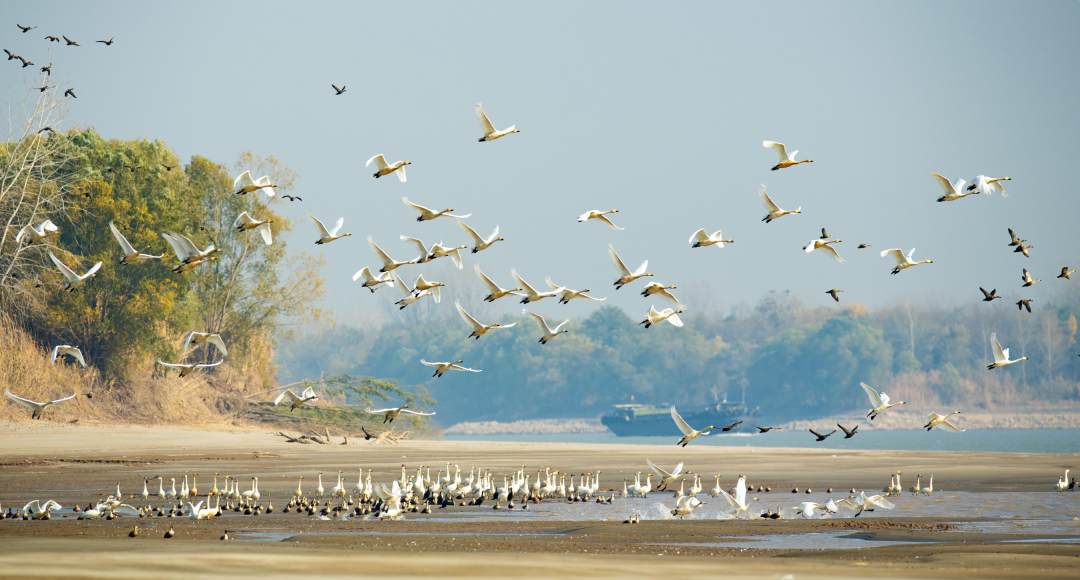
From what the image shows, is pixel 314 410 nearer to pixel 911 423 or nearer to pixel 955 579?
pixel 955 579

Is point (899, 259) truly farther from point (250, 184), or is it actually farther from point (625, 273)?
point (250, 184)

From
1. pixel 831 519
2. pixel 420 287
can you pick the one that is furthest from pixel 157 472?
pixel 831 519

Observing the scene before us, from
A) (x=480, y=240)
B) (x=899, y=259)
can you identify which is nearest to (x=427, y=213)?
(x=480, y=240)

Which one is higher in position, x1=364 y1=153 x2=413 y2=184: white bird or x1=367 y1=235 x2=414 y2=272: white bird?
x1=364 y1=153 x2=413 y2=184: white bird

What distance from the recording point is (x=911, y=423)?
4077 inches

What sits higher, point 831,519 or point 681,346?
A: point 681,346

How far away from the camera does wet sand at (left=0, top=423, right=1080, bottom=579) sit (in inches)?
403

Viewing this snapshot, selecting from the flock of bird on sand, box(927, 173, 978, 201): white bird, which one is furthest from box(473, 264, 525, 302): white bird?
box(927, 173, 978, 201): white bird

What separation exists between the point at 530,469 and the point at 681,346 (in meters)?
98.3

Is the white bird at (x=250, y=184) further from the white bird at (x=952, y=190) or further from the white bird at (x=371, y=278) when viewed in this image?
the white bird at (x=952, y=190)

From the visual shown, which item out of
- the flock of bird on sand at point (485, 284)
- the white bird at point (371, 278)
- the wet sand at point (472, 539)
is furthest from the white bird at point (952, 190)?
the white bird at point (371, 278)

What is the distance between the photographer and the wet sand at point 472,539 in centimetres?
1023

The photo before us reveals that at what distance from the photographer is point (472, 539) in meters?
13.6

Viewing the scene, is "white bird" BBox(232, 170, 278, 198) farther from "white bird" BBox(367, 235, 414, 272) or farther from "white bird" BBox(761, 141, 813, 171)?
"white bird" BBox(761, 141, 813, 171)
